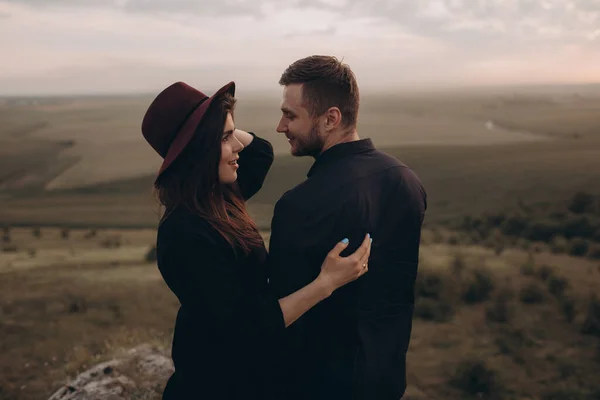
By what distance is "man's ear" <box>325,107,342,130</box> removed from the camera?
7.73 ft

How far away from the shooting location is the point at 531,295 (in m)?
9.57

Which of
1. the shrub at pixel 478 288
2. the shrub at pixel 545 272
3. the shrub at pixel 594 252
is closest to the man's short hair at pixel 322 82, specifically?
the shrub at pixel 478 288

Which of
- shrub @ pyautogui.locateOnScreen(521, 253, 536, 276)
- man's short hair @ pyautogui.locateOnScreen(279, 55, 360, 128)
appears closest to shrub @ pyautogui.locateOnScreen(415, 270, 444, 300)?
shrub @ pyautogui.locateOnScreen(521, 253, 536, 276)

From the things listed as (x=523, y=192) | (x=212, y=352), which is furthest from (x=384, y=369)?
(x=523, y=192)

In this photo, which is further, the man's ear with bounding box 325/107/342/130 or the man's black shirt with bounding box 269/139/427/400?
the man's ear with bounding box 325/107/342/130

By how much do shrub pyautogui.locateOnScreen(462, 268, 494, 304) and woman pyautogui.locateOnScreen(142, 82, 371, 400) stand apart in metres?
7.94

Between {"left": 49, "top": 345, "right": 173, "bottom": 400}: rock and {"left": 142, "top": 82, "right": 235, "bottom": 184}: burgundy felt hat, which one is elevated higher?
{"left": 142, "top": 82, "right": 235, "bottom": 184}: burgundy felt hat

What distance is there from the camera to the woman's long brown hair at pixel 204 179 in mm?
2424

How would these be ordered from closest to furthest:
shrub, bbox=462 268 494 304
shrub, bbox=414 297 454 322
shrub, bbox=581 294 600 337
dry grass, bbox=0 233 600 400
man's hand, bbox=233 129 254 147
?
man's hand, bbox=233 129 254 147, dry grass, bbox=0 233 600 400, shrub, bbox=581 294 600 337, shrub, bbox=414 297 454 322, shrub, bbox=462 268 494 304

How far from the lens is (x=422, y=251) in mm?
13828

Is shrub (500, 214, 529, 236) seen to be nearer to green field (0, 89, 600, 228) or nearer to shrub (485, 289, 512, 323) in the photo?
green field (0, 89, 600, 228)

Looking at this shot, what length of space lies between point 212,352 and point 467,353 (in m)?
5.97

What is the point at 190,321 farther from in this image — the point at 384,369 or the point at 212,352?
the point at 384,369

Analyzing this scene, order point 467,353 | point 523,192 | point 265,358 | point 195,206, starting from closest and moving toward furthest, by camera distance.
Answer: point 195,206, point 265,358, point 467,353, point 523,192
